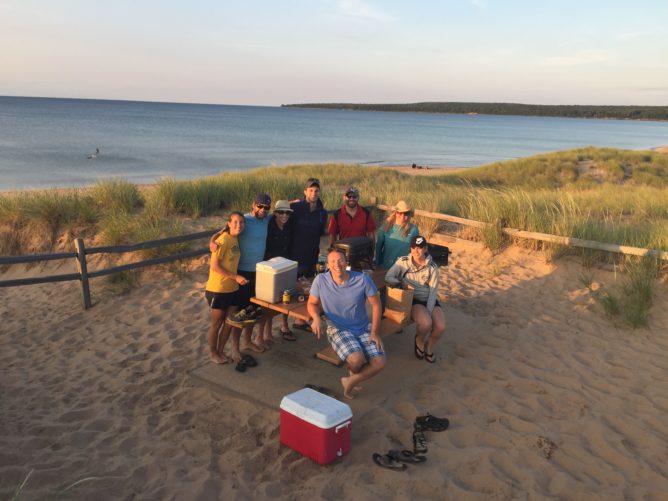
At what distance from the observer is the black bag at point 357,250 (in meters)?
5.26

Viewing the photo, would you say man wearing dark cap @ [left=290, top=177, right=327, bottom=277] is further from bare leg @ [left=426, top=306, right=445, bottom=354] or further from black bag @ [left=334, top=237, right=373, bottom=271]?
bare leg @ [left=426, top=306, right=445, bottom=354]

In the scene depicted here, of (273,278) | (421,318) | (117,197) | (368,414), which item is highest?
(273,278)

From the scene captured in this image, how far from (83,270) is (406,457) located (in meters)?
5.30

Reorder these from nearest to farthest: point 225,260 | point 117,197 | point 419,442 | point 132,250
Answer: point 419,442 → point 225,260 → point 132,250 → point 117,197

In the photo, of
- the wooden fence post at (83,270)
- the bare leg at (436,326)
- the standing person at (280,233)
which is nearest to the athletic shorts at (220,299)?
the standing person at (280,233)

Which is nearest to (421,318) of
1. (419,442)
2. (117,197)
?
(419,442)

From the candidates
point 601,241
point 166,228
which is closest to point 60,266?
point 166,228

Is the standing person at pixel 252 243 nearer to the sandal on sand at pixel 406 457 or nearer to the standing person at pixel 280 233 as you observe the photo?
the standing person at pixel 280 233

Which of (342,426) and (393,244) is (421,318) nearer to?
(393,244)

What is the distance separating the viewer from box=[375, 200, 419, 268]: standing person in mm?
5652

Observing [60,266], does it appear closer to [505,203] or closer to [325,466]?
[325,466]

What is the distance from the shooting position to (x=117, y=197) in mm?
10234

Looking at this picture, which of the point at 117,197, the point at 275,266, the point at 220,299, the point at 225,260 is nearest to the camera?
the point at 275,266

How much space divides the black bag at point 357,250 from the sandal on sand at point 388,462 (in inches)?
75.3
